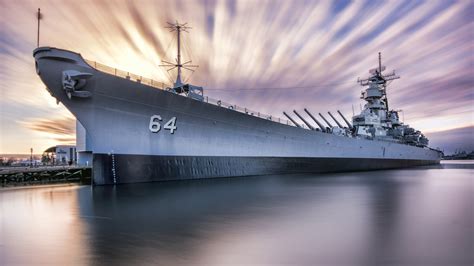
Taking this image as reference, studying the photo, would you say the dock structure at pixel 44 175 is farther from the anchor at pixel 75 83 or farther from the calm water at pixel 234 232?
the calm water at pixel 234 232

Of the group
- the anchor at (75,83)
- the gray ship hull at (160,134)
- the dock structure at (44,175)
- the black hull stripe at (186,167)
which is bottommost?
the dock structure at (44,175)

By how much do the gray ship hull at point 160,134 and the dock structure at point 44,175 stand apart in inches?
263

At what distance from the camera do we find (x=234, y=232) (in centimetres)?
495

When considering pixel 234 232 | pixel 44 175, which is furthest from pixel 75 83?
pixel 44 175

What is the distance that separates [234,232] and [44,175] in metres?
18.2

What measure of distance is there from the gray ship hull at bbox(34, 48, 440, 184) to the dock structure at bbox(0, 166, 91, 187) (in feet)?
21.9

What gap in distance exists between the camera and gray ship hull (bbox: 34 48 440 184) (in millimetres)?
10797

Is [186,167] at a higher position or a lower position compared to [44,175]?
higher

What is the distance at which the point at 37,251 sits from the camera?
156 inches

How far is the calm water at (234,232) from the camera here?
367 centimetres

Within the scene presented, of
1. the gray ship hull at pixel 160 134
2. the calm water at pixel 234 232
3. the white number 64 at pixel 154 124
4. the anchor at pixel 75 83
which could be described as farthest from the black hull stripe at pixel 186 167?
the calm water at pixel 234 232

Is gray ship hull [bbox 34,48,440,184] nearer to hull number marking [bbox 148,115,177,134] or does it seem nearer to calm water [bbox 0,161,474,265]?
hull number marking [bbox 148,115,177,134]

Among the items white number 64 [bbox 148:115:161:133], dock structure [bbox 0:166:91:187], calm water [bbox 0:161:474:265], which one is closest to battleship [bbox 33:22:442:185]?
white number 64 [bbox 148:115:161:133]

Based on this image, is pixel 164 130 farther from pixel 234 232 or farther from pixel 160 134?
pixel 234 232
